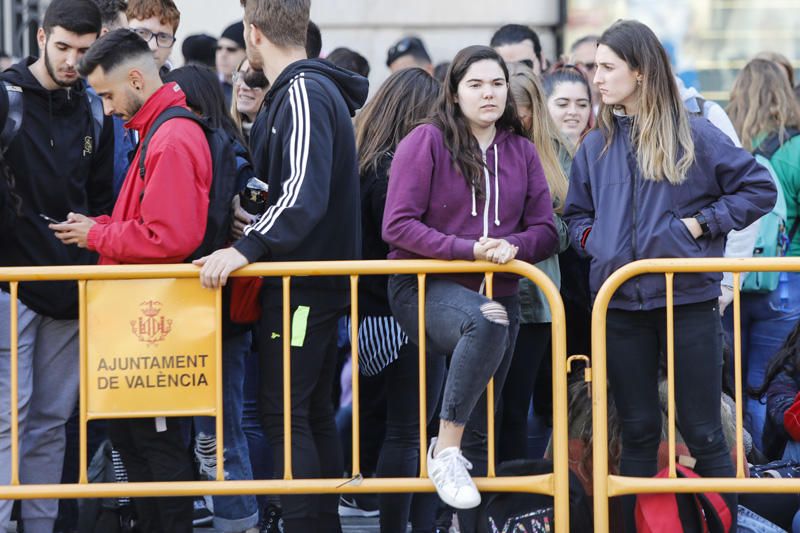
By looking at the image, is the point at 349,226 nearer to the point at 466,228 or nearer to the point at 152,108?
the point at 466,228

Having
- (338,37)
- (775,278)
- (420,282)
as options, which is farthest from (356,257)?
(338,37)

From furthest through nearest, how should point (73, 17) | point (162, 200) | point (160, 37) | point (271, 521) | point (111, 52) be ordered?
point (160, 37), point (271, 521), point (73, 17), point (111, 52), point (162, 200)

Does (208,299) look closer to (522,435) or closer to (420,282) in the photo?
(420,282)

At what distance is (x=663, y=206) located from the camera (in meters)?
5.41

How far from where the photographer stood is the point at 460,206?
215 inches

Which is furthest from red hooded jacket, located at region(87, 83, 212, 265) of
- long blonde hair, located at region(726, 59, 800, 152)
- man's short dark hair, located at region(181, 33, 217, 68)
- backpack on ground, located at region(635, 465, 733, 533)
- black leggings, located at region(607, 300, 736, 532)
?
long blonde hair, located at region(726, 59, 800, 152)

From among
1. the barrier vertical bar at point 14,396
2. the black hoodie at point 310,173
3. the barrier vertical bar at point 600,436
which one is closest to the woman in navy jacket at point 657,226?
the barrier vertical bar at point 600,436

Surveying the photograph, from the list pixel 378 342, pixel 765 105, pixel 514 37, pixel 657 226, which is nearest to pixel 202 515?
pixel 378 342

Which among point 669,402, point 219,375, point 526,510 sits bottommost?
point 526,510

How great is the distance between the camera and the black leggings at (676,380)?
17.8 ft

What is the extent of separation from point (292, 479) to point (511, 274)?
1177 mm

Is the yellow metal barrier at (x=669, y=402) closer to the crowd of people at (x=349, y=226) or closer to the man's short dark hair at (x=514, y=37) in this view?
the crowd of people at (x=349, y=226)

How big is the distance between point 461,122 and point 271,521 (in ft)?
6.63

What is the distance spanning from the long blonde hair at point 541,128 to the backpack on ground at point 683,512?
1434 millimetres
